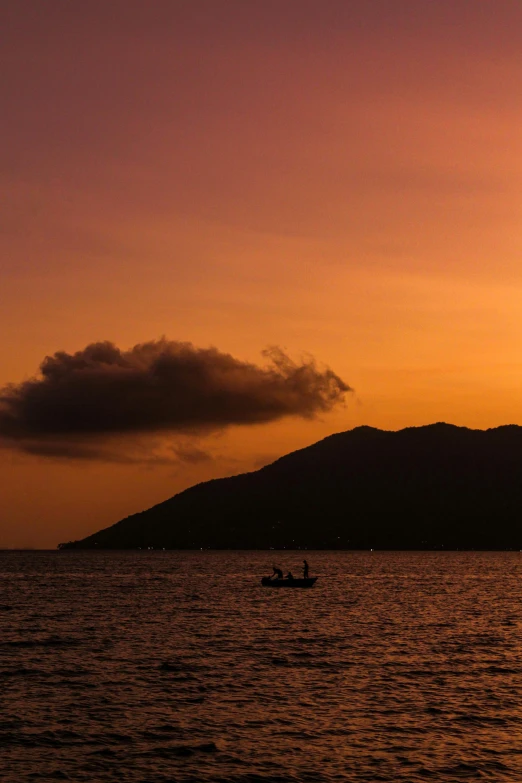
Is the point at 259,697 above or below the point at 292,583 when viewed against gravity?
below

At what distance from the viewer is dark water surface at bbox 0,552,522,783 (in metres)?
34.9

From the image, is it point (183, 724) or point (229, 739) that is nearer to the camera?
point (229, 739)

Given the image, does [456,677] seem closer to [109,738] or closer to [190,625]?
[109,738]

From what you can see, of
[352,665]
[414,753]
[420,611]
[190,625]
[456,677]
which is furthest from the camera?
[420,611]

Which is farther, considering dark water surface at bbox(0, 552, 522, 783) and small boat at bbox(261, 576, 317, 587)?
small boat at bbox(261, 576, 317, 587)

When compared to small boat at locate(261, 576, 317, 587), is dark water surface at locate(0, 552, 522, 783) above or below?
below

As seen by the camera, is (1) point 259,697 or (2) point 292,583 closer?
(1) point 259,697

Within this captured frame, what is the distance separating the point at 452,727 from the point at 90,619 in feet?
188

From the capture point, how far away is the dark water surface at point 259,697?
34875mm

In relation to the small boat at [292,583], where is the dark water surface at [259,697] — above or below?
below

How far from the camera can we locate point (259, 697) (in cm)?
4734

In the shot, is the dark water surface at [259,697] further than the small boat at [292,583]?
No

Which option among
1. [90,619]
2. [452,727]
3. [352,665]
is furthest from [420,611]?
[452,727]

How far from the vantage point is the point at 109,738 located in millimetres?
38625
